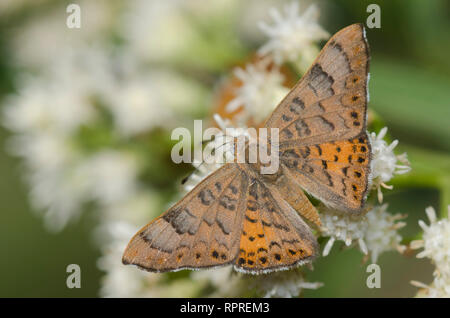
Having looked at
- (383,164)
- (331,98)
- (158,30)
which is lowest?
(383,164)

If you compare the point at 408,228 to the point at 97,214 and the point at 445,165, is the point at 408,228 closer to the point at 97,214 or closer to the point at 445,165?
the point at 445,165

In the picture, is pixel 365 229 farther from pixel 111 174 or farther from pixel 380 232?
pixel 111 174

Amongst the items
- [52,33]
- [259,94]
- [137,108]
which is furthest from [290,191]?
[52,33]

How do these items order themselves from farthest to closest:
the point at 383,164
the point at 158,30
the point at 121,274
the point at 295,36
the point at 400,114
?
the point at 158,30
the point at 400,114
the point at 121,274
the point at 295,36
the point at 383,164

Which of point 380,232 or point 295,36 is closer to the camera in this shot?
point 380,232

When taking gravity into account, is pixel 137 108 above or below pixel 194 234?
above

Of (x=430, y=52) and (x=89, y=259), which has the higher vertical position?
(x=430, y=52)

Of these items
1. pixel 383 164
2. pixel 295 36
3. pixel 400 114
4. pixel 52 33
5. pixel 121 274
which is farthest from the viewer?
pixel 52 33

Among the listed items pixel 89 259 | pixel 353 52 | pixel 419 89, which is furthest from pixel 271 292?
pixel 89 259
